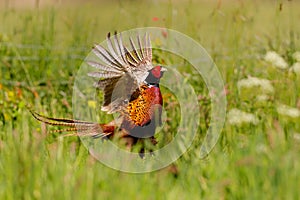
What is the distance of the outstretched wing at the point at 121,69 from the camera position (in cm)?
400

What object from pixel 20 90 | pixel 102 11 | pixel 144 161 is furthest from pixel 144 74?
pixel 102 11

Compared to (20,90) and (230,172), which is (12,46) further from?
(230,172)

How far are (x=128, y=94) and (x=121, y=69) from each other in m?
0.22

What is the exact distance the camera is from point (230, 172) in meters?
2.98

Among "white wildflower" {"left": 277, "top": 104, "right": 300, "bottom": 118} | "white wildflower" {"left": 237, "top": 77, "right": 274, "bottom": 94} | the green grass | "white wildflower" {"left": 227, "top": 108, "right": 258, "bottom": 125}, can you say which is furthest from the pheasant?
"white wildflower" {"left": 277, "top": 104, "right": 300, "bottom": 118}

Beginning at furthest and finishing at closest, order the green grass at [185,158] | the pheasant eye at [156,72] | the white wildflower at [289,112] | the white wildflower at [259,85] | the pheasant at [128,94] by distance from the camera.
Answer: the white wildflower at [259,85] → the pheasant eye at [156,72] → the pheasant at [128,94] → the white wildflower at [289,112] → the green grass at [185,158]

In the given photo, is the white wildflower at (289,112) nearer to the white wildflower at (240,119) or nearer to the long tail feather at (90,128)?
the white wildflower at (240,119)

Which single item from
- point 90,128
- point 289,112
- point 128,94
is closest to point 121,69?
point 128,94

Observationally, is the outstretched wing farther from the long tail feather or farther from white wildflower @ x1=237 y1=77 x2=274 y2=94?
white wildflower @ x1=237 y1=77 x2=274 y2=94

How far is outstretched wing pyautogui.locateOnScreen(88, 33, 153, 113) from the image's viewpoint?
4000 millimetres

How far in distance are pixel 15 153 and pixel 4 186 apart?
18 cm

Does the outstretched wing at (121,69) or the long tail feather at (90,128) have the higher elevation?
the outstretched wing at (121,69)

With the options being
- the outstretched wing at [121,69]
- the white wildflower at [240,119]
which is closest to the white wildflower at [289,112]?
the white wildflower at [240,119]

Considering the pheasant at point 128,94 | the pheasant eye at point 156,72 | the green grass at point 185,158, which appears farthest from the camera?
the pheasant eye at point 156,72
